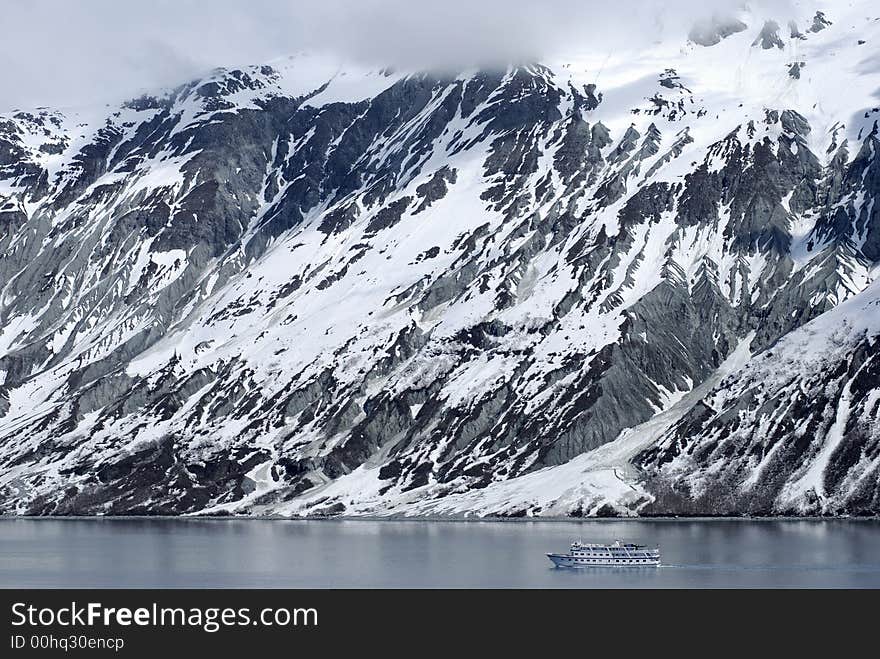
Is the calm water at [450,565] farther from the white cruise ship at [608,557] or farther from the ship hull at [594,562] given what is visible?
the white cruise ship at [608,557]

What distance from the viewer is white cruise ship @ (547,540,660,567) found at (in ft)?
527

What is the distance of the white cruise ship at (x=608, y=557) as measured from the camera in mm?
160750

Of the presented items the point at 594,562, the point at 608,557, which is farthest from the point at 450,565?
the point at 608,557

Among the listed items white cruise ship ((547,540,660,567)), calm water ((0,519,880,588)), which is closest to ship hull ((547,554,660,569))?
white cruise ship ((547,540,660,567))

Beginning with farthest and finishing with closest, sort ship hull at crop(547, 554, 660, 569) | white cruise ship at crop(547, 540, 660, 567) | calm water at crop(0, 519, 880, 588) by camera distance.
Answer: white cruise ship at crop(547, 540, 660, 567)
ship hull at crop(547, 554, 660, 569)
calm water at crop(0, 519, 880, 588)

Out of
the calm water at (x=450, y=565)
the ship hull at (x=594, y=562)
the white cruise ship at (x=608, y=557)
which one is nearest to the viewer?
the calm water at (x=450, y=565)

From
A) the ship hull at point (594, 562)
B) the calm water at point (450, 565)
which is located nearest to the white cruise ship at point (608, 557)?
the ship hull at point (594, 562)

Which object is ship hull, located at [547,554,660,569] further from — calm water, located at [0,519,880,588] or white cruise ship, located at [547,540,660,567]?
calm water, located at [0,519,880,588]

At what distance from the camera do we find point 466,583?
139625 millimetres
